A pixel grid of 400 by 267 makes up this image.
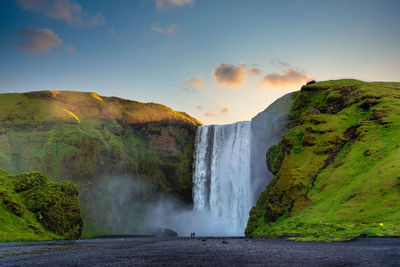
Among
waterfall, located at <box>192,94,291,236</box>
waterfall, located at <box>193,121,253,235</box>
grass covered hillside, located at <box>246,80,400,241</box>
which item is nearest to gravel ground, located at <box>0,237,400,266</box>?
grass covered hillside, located at <box>246,80,400,241</box>

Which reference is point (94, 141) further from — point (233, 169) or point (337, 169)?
point (337, 169)

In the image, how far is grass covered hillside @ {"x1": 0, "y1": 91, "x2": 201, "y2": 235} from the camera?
89.6 metres

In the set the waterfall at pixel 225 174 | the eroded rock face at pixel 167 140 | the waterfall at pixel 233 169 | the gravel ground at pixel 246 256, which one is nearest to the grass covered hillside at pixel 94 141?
the eroded rock face at pixel 167 140

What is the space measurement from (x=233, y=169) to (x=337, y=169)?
43.7 metres

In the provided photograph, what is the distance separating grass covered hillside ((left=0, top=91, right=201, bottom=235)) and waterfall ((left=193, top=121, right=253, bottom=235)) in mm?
7310

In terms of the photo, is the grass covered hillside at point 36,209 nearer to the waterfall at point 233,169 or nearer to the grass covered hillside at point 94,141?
the grass covered hillside at point 94,141

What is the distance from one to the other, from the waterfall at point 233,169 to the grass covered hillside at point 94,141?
9772 millimetres

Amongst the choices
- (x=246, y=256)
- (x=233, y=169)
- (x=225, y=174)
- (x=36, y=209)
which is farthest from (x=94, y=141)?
(x=246, y=256)

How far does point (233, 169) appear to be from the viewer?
89.5m

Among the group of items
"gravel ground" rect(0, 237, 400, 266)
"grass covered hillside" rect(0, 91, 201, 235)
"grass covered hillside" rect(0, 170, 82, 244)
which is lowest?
"grass covered hillside" rect(0, 170, 82, 244)

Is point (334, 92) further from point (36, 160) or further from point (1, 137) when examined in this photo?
point (1, 137)

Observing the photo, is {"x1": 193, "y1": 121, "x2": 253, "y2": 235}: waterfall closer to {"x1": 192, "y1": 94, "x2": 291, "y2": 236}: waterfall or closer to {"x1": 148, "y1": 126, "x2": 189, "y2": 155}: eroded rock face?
{"x1": 192, "y1": 94, "x2": 291, "y2": 236}: waterfall

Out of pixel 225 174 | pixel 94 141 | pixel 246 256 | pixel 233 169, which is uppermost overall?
pixel 94 141

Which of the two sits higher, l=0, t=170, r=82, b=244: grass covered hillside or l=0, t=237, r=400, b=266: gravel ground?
l=0, t=237, r=400, b=266: gravel ground
